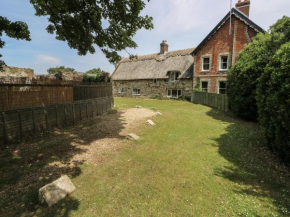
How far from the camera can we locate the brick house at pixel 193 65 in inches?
763

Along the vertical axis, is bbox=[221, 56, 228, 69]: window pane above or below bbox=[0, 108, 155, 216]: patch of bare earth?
above

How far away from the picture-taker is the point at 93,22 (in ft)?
27.4

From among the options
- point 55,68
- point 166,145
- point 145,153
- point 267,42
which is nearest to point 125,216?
point 145,153

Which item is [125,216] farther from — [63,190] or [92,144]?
[92,144]

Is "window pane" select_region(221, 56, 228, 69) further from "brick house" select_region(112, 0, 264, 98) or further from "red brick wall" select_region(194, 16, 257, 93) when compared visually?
"red brick wall" select_region(194, 16, 257, 93)

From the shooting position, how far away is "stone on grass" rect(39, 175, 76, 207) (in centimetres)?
353

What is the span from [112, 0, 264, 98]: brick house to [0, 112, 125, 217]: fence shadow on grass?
721 inches

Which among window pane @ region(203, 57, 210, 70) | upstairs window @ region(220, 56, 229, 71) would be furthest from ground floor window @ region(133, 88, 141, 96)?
upstairs window @ region(220, 56, 229, 71)

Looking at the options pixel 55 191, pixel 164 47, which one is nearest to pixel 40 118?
pixel 55 191

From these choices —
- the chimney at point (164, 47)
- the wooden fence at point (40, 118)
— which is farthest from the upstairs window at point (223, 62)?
the wooden fence at point (40, 118)

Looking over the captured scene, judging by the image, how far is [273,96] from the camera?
5.10 metres

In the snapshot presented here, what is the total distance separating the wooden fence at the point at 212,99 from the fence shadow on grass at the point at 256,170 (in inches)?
300

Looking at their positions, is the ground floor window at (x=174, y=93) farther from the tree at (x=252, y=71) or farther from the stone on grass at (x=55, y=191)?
the stone on grass at (x=55, y=191)

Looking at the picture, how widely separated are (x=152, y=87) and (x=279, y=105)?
24.9 m
